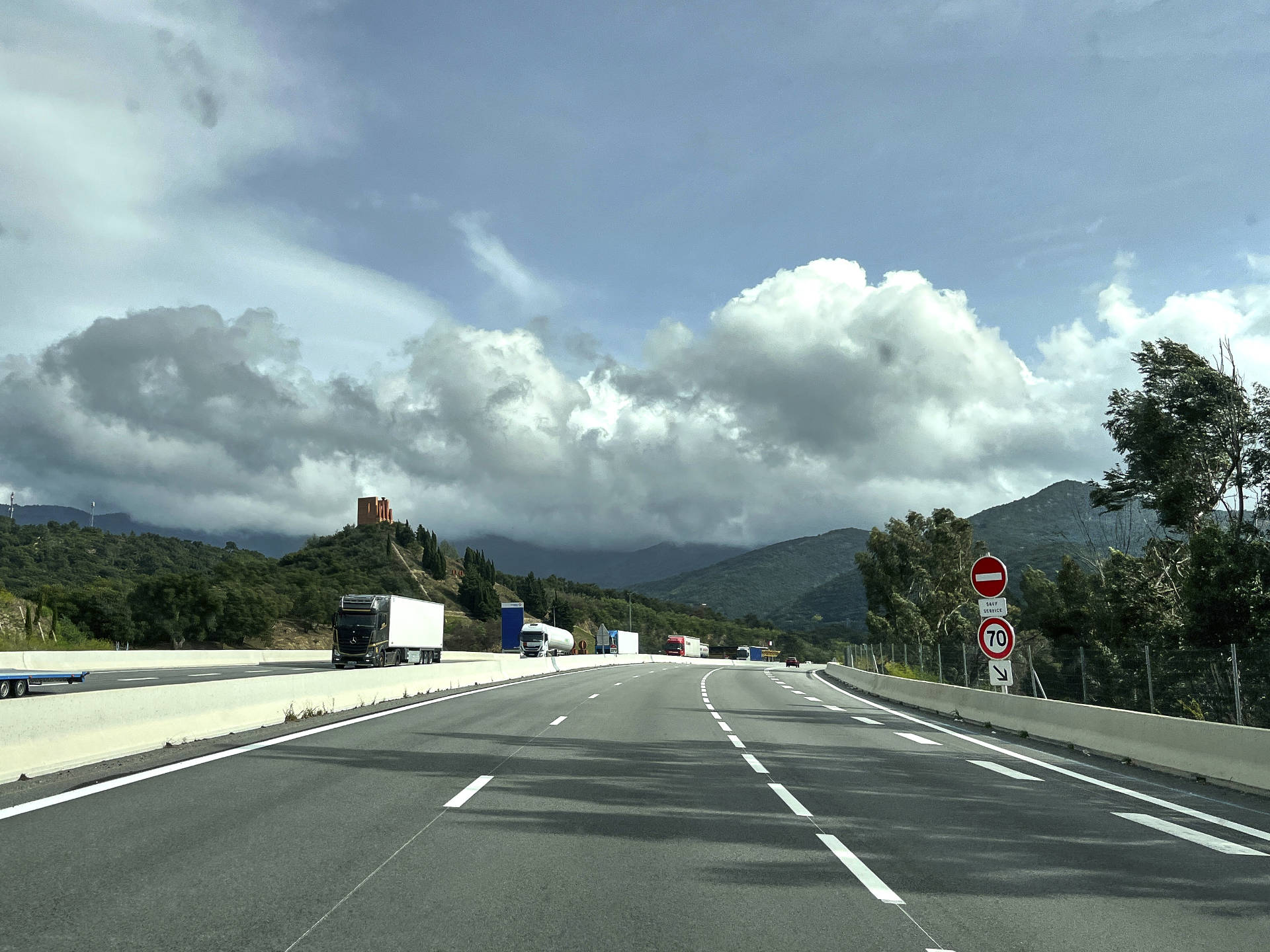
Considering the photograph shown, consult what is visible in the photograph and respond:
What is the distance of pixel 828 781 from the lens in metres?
11.2

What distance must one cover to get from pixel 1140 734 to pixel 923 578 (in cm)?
6975

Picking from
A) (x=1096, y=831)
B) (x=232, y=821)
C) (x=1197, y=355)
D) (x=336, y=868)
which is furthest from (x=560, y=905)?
(x=1197, y=355)

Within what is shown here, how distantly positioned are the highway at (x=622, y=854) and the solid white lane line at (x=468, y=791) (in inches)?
1.9

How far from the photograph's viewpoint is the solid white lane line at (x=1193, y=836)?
757 centimetres

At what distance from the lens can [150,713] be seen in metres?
12.8

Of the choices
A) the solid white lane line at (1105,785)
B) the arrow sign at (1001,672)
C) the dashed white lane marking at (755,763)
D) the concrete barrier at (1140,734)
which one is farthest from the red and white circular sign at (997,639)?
the dashed white lane marking at (755,763)

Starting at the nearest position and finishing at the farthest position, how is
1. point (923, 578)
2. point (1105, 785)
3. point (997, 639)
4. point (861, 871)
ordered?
point (861, 871), point (1105, 785), point (997, 639), point (923, 578)

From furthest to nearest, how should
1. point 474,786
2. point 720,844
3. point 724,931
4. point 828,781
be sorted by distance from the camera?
point 828,781 < point 474,786 < point 720,844 < point 724,931

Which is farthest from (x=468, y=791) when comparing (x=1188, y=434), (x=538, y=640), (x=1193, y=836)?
(x=538, y=640)

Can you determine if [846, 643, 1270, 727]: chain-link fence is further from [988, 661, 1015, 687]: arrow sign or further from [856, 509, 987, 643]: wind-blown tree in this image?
[856, 509, 987, 643]: wind-blown tree

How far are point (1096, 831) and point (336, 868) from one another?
619 centimetres

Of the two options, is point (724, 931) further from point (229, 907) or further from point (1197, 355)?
point (1197, 355)

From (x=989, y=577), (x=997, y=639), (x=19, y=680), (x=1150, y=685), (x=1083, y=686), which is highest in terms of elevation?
(x=989, y=577)

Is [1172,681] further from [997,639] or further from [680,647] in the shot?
[680,647]
